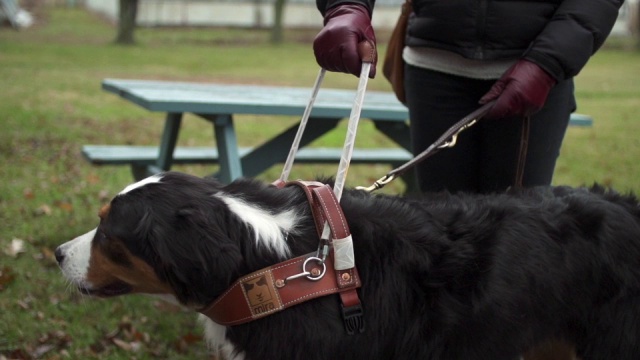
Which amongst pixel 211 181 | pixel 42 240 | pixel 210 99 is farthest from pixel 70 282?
pixel 42 240

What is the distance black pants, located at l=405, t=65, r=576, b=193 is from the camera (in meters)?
3.19

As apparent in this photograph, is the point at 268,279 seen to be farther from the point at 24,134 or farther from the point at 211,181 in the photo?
the point at 24,134

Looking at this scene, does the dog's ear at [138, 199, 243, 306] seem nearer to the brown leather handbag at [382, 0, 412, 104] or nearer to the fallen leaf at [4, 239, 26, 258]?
the brown leather handbag at [382, 0, 412, 104]

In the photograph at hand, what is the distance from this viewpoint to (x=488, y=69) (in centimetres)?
318

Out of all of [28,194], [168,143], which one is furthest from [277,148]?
[28,194]

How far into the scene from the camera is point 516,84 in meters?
2.83

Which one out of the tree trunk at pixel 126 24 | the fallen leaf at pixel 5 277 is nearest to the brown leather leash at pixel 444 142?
the fallen leaf at pixel 5 277

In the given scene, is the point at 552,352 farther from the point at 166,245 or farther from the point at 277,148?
the point at 277,148

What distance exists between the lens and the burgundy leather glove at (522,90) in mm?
2834

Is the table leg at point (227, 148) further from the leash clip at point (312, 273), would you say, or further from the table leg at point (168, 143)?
the leash clip at point (312, 273)

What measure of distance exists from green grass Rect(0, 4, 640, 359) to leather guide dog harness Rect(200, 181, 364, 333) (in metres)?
1.92

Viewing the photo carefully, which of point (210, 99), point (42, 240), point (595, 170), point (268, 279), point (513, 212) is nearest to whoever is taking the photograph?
point (268, 279)

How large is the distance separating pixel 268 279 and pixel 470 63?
130cm

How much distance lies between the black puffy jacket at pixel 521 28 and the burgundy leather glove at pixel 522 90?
37mm
